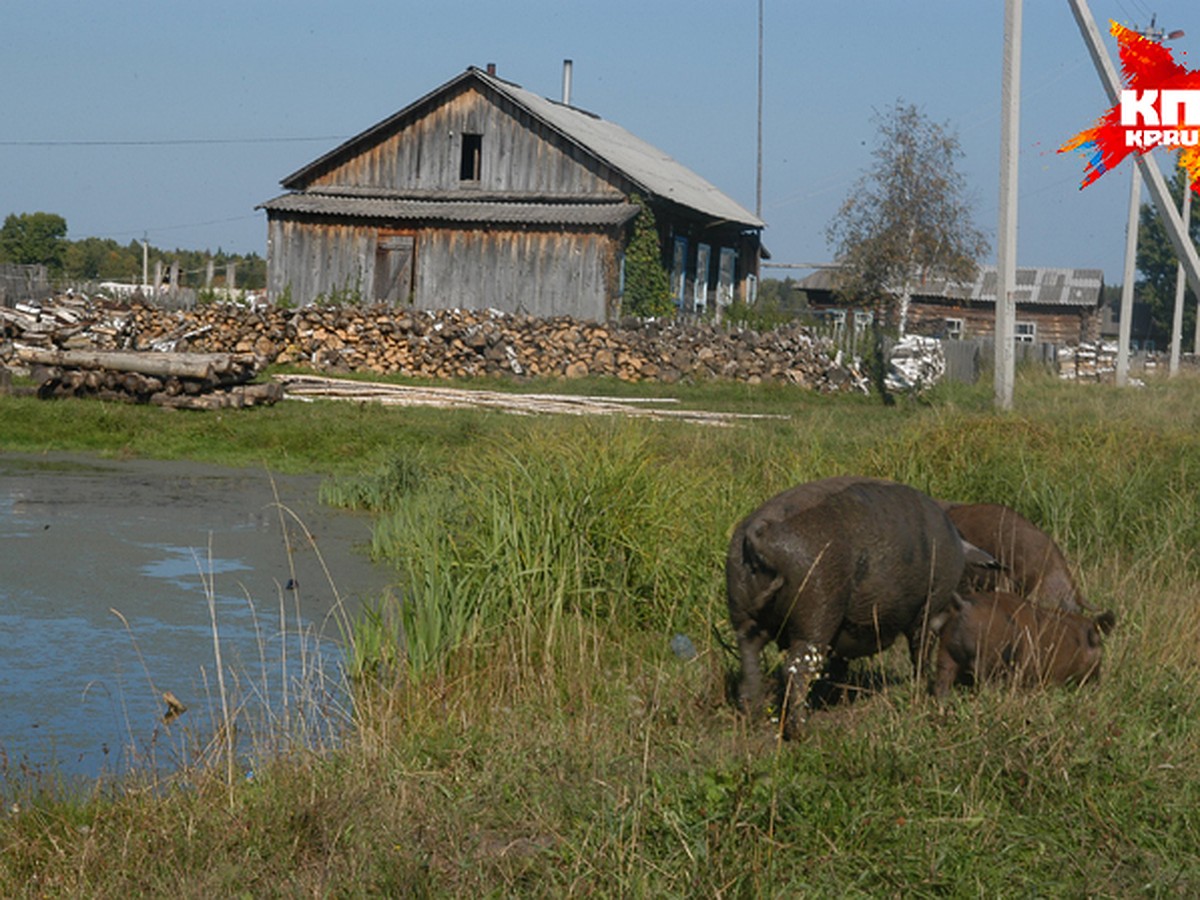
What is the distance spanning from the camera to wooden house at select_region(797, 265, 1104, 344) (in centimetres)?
5969

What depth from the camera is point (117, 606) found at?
353 inches

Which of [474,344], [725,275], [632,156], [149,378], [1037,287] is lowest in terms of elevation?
[149,378]

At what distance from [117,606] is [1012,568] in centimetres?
543

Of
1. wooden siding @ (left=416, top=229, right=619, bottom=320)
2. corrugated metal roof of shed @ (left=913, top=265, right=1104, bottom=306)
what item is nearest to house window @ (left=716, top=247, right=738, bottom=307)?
wooden siding @ (left=416, top=229, right=619, bottom=320)

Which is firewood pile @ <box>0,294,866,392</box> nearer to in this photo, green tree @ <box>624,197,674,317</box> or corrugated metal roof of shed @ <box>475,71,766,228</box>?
green tree @ <box>624,197,674,317</box>

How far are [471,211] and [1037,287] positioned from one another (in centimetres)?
4032

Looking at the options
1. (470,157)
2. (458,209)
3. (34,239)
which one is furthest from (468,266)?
(34,239)

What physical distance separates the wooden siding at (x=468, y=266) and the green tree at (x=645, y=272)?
689 mm

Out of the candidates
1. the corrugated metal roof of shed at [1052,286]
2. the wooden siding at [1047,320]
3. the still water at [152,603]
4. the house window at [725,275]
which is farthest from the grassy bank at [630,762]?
the corrugated metal roof of shed at [1052,286]

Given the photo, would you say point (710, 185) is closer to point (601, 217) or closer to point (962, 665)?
point (601, 217)

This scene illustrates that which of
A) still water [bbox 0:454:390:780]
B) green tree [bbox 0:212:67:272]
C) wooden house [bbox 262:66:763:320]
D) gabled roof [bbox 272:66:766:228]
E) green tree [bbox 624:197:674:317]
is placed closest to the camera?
still water [bbox 0:454:390:780]

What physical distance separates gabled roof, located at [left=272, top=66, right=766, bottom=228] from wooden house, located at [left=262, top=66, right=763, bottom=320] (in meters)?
0.05

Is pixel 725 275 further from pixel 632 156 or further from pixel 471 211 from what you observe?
pixel 471 211

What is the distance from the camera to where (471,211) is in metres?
31.8
